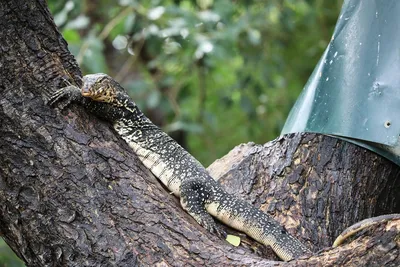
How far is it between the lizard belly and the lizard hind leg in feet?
0.24

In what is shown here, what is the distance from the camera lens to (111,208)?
146 inches

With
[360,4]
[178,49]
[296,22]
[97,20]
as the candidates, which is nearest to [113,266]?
[360,4]

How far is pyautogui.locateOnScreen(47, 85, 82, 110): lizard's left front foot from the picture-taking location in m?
3.74

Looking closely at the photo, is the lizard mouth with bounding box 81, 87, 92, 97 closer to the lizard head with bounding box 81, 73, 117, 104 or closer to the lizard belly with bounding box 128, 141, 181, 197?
the lizard head with bounding box 81, 73, 117, 104

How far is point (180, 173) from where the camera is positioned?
4758 millimetres

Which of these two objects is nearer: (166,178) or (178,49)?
(166,178)

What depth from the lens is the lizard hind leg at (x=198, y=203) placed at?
4.28 metres

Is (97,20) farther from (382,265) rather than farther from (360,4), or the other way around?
(382,265)

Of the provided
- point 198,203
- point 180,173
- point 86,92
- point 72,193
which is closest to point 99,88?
point 86,92

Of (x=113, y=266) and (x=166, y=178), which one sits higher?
(x=166, y=178)

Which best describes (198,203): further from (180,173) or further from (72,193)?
(72,193)

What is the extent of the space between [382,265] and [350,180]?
1388mm

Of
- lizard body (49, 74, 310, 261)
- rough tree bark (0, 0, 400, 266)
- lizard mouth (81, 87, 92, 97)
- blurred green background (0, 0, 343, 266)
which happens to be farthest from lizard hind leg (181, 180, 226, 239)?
blurred green background (0, 0, 343, 266)

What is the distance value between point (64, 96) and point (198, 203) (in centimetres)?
121
